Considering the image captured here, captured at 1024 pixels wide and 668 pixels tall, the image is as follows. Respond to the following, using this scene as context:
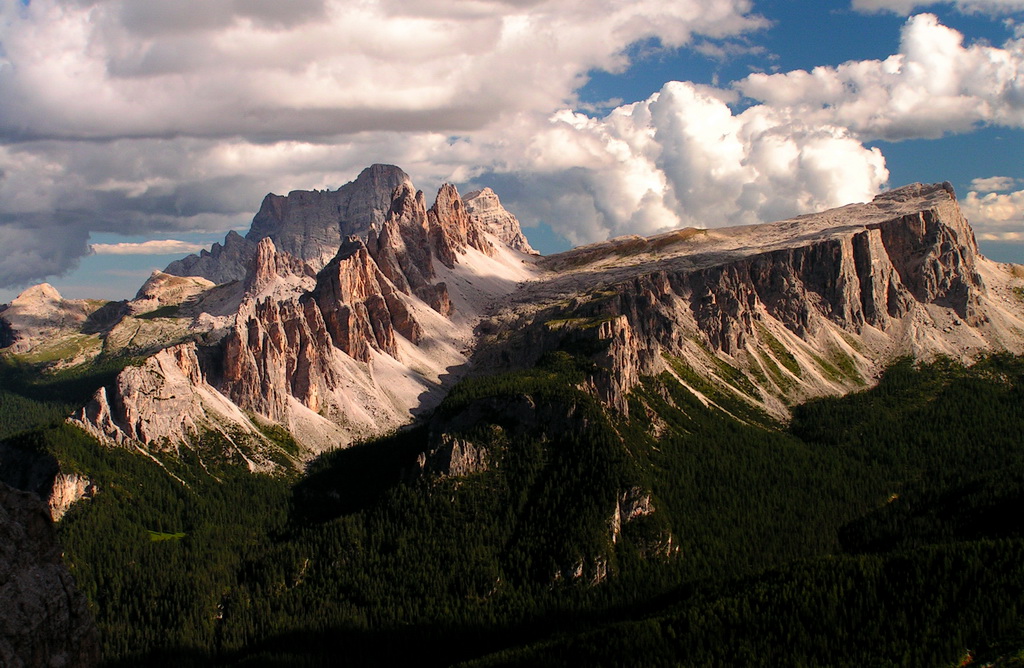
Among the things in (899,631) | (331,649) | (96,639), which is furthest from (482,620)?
(96,639)

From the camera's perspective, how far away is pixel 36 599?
2608 inches

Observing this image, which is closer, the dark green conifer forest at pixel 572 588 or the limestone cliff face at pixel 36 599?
the limestone cliff face at pixel 36 599

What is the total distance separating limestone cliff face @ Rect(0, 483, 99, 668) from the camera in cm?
6431

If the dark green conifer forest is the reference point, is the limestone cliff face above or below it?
above

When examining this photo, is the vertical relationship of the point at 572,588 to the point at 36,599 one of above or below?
below

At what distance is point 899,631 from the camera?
120m

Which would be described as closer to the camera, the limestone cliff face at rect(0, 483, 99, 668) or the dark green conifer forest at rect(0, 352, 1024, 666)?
the limestone cliff face at rect(0, 483, 99, 668)

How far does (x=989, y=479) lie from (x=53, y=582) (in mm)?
177454

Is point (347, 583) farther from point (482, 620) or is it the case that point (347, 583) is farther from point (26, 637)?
point (26, 637)

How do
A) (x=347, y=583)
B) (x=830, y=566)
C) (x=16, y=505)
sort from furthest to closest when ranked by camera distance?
(x=347, y=583) < (x=830, y=566) < (x=16, y=505)

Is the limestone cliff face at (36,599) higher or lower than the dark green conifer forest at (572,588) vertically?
higher

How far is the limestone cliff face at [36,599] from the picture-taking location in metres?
64.3

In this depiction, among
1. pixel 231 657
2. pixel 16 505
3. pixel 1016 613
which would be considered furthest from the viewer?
pixel 231 657

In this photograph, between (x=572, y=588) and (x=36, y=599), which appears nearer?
(x=36, y=599)
